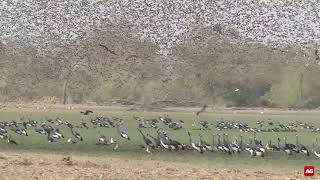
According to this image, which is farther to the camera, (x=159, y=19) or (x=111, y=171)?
(x=159, y=19)

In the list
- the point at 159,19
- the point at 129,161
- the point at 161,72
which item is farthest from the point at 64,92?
the point at 129,161

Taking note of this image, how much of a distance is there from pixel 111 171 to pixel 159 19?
93890mm

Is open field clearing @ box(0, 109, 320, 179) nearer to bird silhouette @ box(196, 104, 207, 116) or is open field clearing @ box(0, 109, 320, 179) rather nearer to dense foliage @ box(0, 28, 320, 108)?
bird silhouette @ box(196, 104, 207, 116)

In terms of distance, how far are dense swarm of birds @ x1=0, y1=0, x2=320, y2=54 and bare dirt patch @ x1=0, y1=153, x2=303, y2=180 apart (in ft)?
264

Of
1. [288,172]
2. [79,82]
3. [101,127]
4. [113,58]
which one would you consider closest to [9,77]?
[79,82]

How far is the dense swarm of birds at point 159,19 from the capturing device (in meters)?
106

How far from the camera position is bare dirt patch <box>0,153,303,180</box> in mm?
19328

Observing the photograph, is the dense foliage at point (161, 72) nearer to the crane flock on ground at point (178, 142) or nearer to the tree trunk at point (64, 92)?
the tree trunk at point (64, 92)

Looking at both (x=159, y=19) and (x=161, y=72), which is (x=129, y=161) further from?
(x=159, y=19)

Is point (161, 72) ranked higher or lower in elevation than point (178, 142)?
higher

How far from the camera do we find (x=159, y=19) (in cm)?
11331

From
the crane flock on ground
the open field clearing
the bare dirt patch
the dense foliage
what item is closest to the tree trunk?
the dense foliage

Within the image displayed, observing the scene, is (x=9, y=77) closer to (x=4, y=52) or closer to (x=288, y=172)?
(x=4, y=52)

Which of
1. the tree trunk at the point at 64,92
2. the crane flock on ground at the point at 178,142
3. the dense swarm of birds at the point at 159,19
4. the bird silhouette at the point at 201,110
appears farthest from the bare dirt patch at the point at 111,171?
the dense swarm of birds at the point at 159,19
